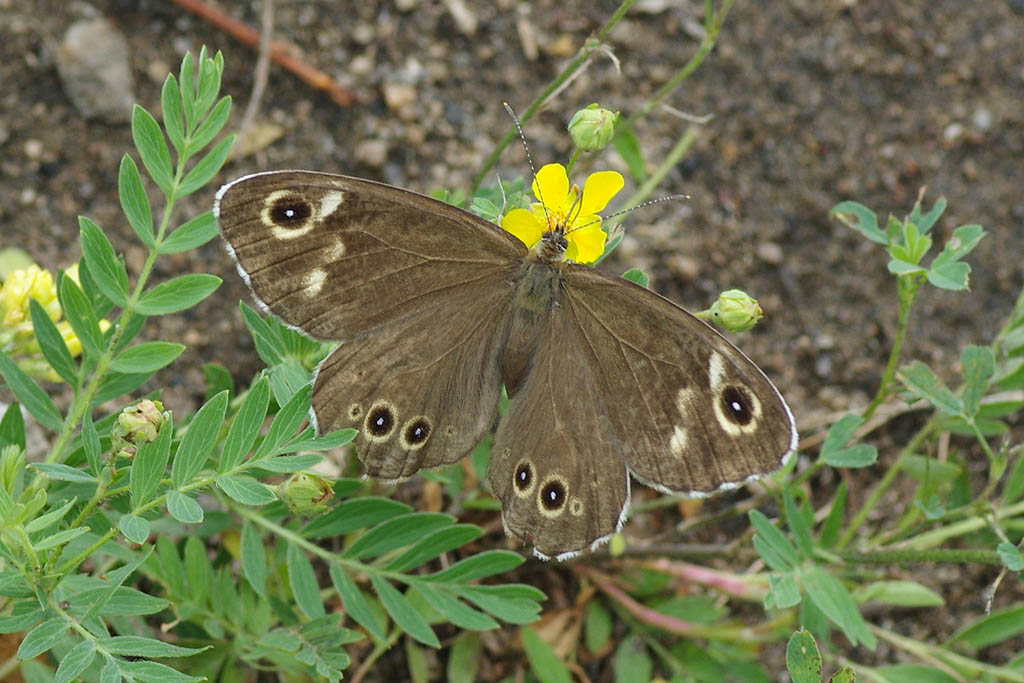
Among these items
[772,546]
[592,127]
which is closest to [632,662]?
[772,546]

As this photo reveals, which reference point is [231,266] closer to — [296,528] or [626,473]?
[296,528]

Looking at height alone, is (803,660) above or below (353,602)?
below

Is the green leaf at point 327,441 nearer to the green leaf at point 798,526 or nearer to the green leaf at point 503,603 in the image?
the green leaf at point 503,603

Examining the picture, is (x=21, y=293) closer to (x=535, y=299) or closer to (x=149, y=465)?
(x=149, y=465)

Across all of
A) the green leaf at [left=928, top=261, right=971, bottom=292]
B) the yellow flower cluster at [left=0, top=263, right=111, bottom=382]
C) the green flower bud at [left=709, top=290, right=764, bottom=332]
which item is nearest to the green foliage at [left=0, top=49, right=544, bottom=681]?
the yellow flower cluster at [left=0, top=263, right=111, bottom=382]

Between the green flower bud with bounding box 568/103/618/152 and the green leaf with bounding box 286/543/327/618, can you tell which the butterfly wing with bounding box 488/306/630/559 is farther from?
the green leaf with bounding box 286/543/327/618

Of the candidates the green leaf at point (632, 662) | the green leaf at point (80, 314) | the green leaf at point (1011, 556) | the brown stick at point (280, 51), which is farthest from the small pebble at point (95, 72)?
the green leaf at point (1011, 556)

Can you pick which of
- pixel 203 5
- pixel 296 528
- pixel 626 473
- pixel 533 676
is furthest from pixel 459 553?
pixel 203 5
